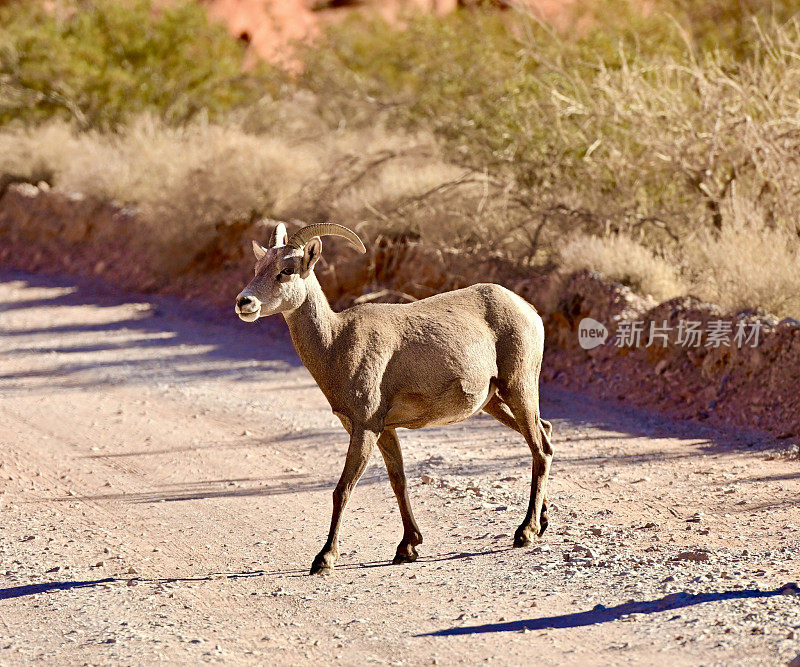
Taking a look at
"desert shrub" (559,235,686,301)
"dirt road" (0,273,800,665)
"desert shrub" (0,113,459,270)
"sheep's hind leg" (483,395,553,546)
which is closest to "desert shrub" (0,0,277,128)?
"desert shrub" (0,113,459,270)

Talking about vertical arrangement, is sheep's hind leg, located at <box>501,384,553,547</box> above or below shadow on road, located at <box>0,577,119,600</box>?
above

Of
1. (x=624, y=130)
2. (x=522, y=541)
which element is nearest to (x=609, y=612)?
(x=522, y=541)

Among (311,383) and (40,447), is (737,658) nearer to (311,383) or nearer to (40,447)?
(40,447)

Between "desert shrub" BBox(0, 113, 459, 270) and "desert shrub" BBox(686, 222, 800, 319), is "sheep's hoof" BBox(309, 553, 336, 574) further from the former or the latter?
"desert shrub" BBox(0, 113, 459, 270)

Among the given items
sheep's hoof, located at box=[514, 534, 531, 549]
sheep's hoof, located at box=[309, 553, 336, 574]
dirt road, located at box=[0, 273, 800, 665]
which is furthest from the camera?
sheep's hoof, located at box=[514, 534, 531, 549]

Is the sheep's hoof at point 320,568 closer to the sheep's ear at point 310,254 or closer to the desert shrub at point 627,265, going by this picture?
the sheep's ear at point 310,254

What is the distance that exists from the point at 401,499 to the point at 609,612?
4.73ft

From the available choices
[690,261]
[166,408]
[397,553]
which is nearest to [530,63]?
[690,261]

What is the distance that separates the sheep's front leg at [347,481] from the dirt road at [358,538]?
0.48ft

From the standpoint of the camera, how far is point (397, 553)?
19.3 feet

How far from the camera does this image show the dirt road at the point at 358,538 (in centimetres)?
477

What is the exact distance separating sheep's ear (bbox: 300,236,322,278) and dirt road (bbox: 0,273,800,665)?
1.67 meters

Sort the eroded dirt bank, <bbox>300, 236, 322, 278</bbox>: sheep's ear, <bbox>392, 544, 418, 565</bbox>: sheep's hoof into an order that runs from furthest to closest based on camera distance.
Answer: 1. the eroded dirt bank
2. <bbox>392, 544, 418, 565</bbox>: sheep's hoof
3. <bbox>300, 236, 322, 278</bbox>: sheep's ear

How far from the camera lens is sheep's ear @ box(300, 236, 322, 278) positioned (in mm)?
5516
